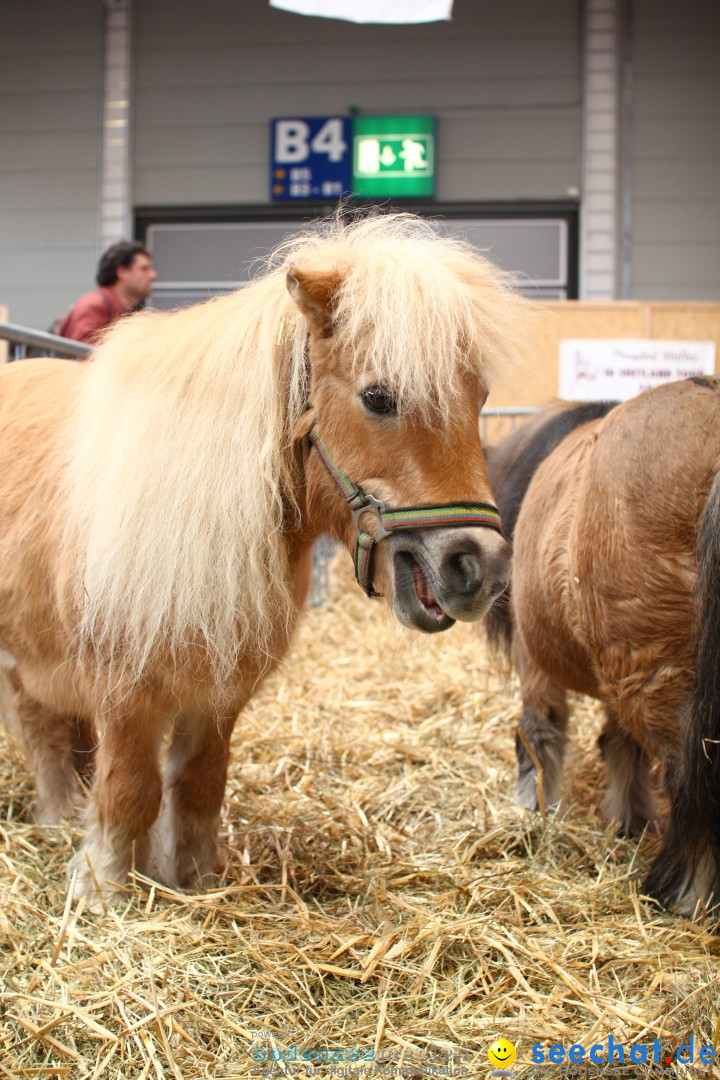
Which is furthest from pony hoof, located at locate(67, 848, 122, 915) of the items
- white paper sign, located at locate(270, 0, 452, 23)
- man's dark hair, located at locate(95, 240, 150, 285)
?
white paper sign, located at locate(270, 0, 452, 23)

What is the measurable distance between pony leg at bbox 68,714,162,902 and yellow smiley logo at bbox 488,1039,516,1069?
3.01ft

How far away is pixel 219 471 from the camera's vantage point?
6.23 ft

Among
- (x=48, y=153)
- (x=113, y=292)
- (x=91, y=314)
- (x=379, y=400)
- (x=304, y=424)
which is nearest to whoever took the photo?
Result: (x=379, y=400)

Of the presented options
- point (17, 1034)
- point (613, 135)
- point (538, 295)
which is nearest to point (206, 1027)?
point (17, 1034)

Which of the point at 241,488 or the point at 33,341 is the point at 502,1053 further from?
the point at 33,341

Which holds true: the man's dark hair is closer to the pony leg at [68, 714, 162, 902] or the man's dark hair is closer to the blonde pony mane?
the blonde pony mane

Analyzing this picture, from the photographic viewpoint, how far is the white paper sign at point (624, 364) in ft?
21.1

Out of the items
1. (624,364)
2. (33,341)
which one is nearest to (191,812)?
(33,341)

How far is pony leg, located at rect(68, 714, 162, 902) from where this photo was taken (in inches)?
81.2

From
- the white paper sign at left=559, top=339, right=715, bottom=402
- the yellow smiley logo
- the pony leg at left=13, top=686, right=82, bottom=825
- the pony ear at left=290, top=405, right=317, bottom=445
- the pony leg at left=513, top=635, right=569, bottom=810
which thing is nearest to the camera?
the yellow smiley logo

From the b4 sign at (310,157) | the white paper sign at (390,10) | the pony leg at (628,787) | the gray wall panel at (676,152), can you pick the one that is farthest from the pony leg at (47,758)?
the gray wall panel at (676,152)

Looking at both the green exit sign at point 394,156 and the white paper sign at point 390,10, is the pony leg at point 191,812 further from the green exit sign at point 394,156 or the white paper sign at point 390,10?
the green exit sign at point 394,156

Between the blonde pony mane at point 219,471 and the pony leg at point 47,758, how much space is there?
2.54 feet

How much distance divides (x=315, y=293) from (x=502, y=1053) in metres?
1.42
